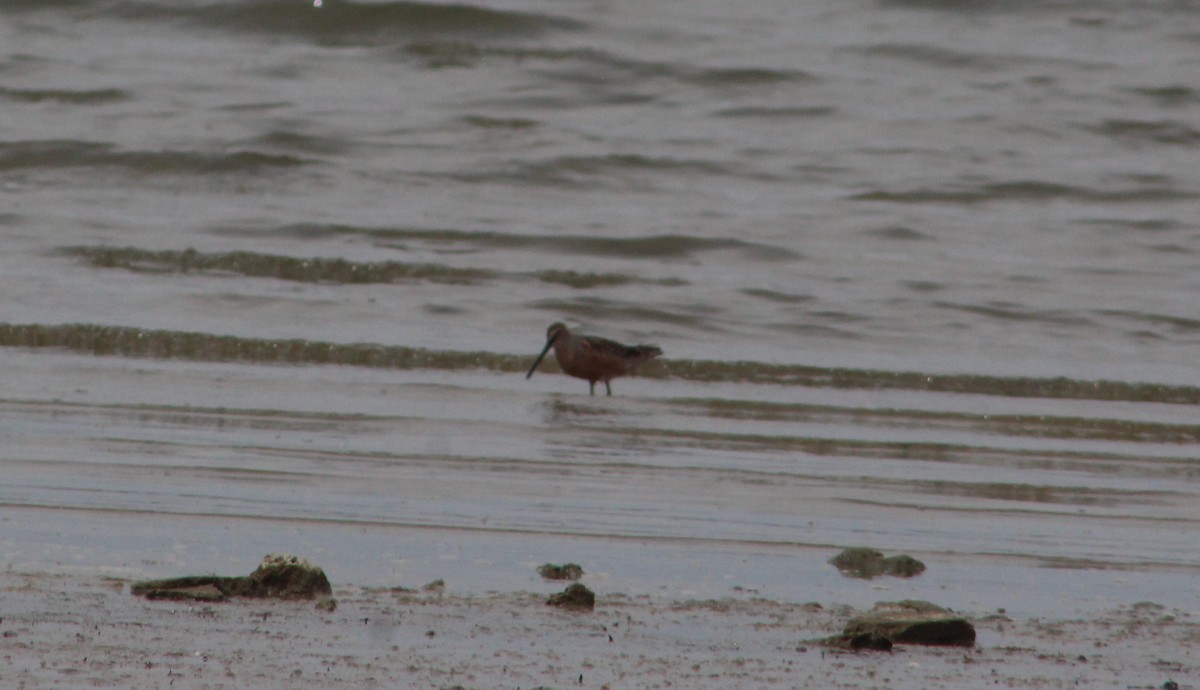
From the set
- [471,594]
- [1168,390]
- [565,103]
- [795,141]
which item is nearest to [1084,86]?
[795,141]

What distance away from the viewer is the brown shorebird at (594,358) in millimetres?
10773

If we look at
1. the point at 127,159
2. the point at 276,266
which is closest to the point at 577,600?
the point at 276,266

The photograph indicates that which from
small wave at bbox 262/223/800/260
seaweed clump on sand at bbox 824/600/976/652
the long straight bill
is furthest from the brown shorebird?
seaweed clump on sand at bbox 824/600/976/652

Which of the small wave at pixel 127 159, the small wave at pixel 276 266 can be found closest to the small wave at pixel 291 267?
the small wave at pixel 276 266

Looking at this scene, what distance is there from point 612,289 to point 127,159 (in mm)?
5532

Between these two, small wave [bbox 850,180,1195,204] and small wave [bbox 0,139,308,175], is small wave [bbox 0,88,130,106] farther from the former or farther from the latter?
small wave [bbox 850,180,1195,204]

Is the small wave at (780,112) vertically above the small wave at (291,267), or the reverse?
the small wave at (780,112)

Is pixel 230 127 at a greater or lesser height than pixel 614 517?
greater

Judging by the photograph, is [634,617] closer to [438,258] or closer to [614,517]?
Answer: [614,517]

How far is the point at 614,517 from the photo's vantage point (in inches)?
239

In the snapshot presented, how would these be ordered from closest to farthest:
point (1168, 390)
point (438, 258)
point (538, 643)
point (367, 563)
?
point (538, 643) → point (367, 563) → point (1168, 390) → point (438, 258)

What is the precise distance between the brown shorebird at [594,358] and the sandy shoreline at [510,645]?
6.07m

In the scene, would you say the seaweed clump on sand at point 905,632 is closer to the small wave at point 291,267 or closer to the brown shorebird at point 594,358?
the brown shorebird at point 594,358

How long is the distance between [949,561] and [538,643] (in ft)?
5.94
